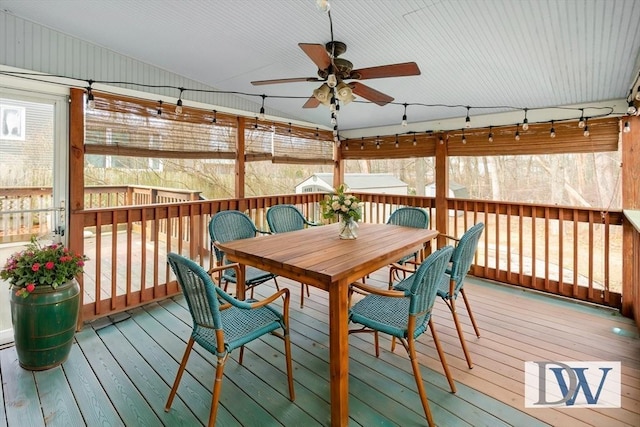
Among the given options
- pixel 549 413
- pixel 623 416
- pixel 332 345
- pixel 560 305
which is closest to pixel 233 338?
pixel 332 345

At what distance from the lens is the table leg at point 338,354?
1784 millimetres

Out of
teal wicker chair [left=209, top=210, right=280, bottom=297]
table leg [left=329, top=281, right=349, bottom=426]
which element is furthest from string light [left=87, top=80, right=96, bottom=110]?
table leg [left=329, top=281, right=349, bottom=426]

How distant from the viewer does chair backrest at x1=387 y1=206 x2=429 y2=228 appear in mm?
3738

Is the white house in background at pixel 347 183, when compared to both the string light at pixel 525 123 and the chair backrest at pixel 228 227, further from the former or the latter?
the chair backrest at pixel 228 227

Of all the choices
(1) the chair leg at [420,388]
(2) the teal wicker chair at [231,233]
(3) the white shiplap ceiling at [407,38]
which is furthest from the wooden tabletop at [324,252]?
(3) the white shiplap ceiling at [407,38]

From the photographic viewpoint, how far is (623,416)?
1.89 meters

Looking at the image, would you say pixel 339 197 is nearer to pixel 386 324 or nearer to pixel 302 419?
pixel 386 324

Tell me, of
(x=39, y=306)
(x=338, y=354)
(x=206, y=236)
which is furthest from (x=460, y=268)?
(x=206, y=236)

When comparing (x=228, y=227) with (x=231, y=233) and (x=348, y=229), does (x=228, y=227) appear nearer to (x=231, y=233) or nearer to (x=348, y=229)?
(x=231, y=233)

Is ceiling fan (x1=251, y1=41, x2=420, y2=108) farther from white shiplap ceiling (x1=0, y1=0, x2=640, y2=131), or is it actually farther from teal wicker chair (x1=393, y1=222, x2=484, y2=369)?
teal wicker chair (x1=393, y1=222, x2=484, y2=369)

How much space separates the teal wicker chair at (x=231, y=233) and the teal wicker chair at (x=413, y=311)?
1115mm

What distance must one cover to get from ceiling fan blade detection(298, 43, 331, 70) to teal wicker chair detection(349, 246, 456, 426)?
1.43 m

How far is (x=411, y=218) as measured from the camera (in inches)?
151

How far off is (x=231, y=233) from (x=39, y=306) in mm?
1587
